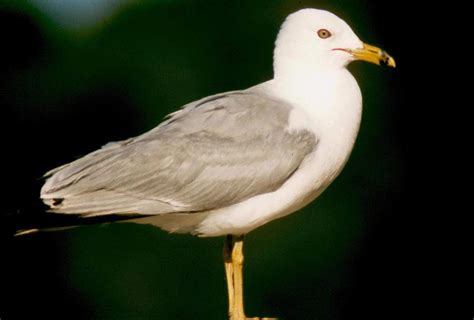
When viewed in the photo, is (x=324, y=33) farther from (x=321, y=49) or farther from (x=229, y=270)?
(x=229, y=270)

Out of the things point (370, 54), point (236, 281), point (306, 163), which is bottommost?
point (236, 281)

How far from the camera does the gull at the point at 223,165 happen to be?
4699mm

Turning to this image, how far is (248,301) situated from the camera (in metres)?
8.09

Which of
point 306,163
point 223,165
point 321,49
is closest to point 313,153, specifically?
point 306,163

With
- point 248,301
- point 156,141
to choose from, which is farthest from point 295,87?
point 248,301

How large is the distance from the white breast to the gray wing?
3 cm

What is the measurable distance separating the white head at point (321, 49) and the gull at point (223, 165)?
0.11m

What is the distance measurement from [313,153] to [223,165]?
0.33m

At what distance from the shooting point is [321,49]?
4.99 metres

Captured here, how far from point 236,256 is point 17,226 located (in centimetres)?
87

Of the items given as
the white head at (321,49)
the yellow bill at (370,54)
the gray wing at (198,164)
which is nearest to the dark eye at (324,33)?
the white head at (321,49)

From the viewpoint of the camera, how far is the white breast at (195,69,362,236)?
4703 mm

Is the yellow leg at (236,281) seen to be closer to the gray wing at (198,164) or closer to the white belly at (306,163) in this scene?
the white belly at (306,163)

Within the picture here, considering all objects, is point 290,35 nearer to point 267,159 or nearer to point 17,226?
point 267,159
